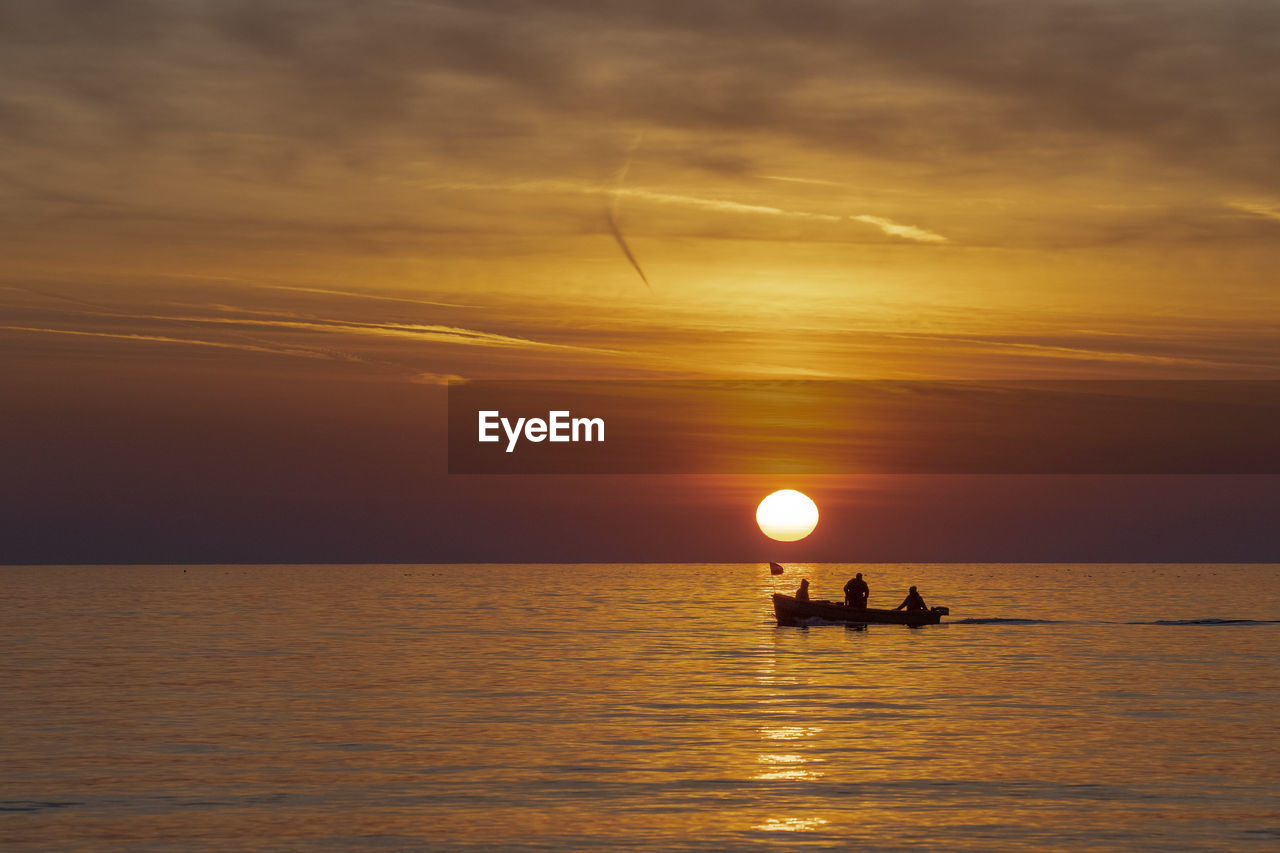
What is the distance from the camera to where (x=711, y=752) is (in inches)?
1348

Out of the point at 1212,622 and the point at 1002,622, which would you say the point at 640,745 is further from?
the point at 1212,622

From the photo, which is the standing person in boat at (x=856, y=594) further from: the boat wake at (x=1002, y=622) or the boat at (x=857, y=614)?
the boat wake at (x=1002, y=622)

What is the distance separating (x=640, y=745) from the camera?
35.7m

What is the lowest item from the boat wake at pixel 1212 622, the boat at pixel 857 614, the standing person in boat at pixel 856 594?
the boat wake at pixel 1212 622

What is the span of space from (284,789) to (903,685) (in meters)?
28.1

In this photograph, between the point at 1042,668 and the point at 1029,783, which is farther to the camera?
the point at 1042,668

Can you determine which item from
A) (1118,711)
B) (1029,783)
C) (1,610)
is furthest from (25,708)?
(1,610)

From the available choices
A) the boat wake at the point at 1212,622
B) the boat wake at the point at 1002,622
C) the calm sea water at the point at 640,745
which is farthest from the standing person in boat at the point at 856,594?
the boat wake at the point at 1212,622

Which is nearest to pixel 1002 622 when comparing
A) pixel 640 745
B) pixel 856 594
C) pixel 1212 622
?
pixel 1212 622

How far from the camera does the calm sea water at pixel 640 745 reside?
2589 cm

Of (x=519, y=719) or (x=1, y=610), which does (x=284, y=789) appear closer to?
(x=519, y=719)

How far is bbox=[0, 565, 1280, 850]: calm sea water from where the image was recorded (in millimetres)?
25891

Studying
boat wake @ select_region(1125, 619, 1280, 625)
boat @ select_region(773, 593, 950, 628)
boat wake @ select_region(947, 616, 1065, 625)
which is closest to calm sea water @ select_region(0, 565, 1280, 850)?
boat @ select_region(773, 593, 950, 628)

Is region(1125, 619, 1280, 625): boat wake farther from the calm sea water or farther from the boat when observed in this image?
the boat
